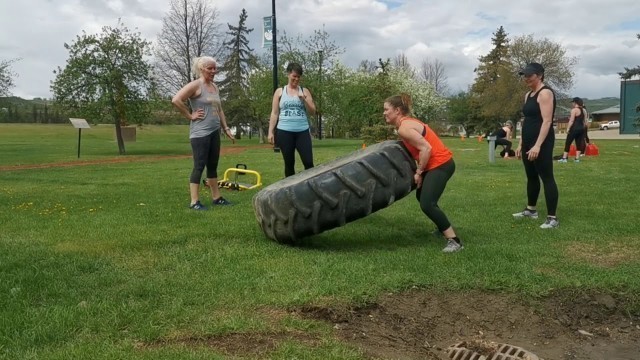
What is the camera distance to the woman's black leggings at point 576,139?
14.3 m

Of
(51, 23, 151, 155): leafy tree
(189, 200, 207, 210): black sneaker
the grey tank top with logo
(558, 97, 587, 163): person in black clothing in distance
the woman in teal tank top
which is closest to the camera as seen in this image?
the woman in teal tank top

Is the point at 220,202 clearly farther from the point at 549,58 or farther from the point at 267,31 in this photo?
the point at 549,58

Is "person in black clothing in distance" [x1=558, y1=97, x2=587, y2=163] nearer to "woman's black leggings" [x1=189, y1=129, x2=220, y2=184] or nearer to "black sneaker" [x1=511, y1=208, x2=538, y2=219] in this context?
"black sneaker" [x1=511, y1=208, x2=538, y2=219]

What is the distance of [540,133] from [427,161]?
68.9 inches

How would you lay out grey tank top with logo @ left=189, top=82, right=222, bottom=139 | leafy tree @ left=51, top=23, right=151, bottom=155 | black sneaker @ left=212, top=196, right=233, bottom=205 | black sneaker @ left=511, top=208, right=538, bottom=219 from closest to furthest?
black sneaker @ left=511, top=208, right=538, bottom=219, grey tank top with logo @ left=189, top=82, right=222, bottom=139, black sneaker @ left=212, top=196, right=233, bottom=205, leafy tree @ left=51, top=23, right=151, bottom=155

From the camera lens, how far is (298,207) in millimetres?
4809

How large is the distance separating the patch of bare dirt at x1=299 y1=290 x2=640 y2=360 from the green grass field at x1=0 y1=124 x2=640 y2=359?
13 cm

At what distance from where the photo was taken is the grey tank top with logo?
7.02 metres

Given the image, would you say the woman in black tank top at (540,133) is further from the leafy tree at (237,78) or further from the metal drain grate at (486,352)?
the leafy tree at (237,78)

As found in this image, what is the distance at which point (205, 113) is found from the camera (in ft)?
23.1

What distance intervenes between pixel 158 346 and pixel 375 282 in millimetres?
1711

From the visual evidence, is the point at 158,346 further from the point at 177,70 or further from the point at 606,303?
the point at 177,70

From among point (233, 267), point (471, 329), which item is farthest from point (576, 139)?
point (233, 267)

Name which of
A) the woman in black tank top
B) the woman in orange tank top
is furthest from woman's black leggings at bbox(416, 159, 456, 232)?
the woman in black tank top
